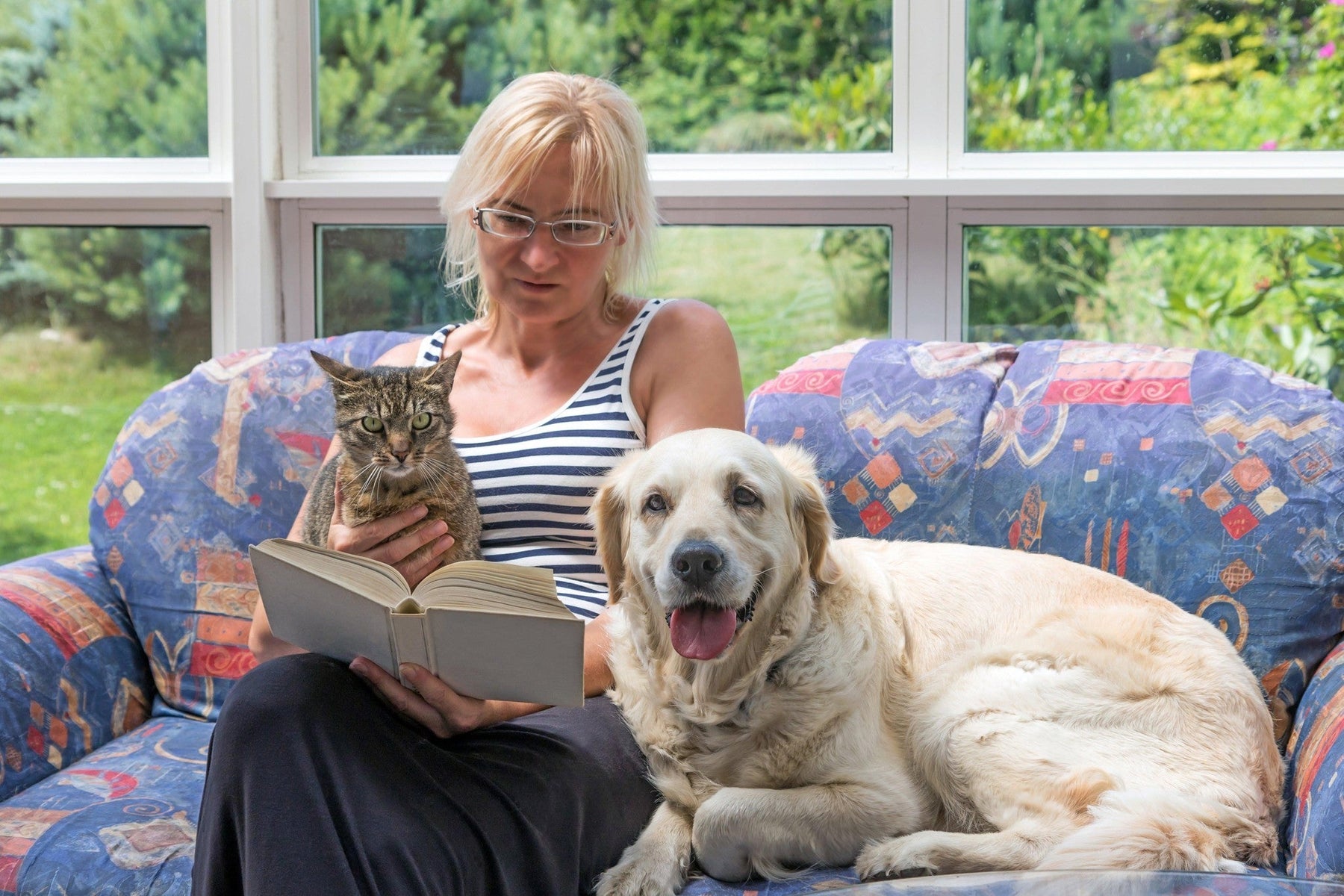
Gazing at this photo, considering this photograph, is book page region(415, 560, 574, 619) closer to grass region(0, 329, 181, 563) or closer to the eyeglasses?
the eyeglasses

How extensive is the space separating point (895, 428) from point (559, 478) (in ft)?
2.34

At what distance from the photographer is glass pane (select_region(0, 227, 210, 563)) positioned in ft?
10.7

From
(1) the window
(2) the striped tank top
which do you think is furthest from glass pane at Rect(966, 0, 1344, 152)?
(2) the striped tank top

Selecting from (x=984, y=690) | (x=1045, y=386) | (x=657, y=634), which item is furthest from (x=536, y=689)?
(x=1045, y=386)

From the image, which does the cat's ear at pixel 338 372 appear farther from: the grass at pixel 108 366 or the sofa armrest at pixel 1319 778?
the sofa armrest at pixel 1319 778

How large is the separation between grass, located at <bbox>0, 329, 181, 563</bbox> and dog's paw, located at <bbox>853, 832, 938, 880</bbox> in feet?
8.50

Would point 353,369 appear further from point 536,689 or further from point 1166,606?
point 1166,606

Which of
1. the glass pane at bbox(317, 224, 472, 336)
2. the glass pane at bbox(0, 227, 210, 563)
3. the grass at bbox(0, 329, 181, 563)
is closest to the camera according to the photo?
the glass pane at bbox(317, 224, 472, 336)

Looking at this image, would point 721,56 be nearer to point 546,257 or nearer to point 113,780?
point 546,257

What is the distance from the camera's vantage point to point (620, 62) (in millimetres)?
3113

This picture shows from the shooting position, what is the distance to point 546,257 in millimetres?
2031

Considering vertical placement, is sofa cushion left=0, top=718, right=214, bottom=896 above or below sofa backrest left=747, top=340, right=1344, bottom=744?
below

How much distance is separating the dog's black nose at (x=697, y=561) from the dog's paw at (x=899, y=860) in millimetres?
456

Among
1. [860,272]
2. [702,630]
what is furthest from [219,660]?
[860,272]
